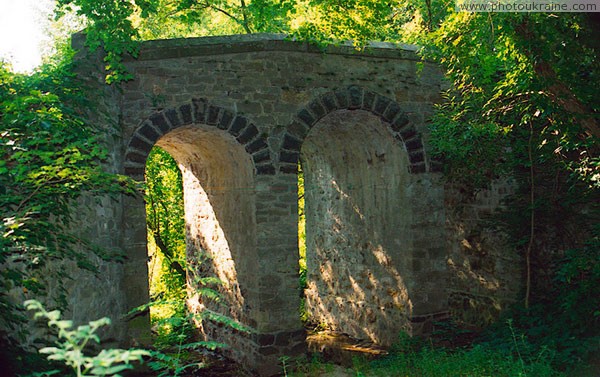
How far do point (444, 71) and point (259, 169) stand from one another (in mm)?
3526

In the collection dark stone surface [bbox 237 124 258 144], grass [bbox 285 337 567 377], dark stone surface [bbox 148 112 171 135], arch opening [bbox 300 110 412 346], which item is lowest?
grass [bbox 285 337 567 377]

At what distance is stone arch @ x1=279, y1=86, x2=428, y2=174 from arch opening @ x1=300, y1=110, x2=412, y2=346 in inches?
5.7

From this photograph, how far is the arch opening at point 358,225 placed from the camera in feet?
28.1

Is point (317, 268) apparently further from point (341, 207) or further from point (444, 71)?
point (444, 71)

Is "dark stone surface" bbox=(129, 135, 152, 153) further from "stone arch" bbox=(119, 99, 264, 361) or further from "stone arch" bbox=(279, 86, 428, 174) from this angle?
"stone arch" bbox=(279, 86, 428, 174)

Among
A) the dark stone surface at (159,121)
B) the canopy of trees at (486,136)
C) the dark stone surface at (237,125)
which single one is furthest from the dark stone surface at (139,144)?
the dark stone surface at (237,125)

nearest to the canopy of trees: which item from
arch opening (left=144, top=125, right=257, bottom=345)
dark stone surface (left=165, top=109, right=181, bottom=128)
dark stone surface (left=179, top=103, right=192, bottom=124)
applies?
dark stone surface (left=165, top=109, right=181, bottom=128)

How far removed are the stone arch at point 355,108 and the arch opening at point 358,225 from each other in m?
0.15

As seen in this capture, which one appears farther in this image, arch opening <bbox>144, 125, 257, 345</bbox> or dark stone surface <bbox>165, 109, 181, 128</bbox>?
arch opening <bbox>144, 125, 257, 345</bbox>

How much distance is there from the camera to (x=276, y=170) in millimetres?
7668

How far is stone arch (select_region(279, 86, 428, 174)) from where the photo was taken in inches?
304

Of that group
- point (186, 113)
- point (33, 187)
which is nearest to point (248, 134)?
point (186, 113)

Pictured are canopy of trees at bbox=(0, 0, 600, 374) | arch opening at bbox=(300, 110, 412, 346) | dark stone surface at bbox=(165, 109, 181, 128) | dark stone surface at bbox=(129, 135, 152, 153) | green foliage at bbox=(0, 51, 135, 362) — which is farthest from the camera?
arch opening at bbox=(300, 110, 412, 346)

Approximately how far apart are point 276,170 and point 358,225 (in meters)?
2.30
